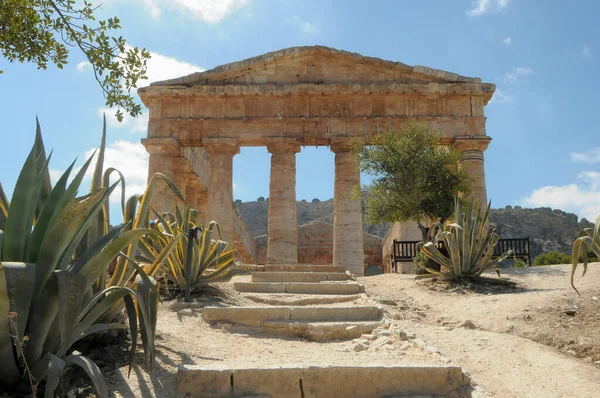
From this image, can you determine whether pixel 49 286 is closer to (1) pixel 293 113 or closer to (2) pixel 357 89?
(1) pixel 293 113

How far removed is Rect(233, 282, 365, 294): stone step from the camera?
8789mm

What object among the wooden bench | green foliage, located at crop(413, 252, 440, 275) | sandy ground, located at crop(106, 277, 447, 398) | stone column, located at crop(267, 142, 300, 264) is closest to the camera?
sandy ground, located at crop(106, 277, 447, 398)

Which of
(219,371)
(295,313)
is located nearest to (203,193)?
(295,313)

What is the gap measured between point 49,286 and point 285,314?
4.07 meters

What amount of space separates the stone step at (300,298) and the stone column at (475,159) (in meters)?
10.7

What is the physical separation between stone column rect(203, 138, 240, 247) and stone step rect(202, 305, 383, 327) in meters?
11.7

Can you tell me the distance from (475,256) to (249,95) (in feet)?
35.8

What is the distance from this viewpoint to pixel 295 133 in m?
18.7

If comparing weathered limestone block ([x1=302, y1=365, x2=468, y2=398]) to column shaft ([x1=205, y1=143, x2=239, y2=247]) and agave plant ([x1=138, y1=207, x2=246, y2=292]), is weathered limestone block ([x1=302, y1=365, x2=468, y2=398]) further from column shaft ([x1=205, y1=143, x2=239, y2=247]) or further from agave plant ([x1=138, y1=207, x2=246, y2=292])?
column shaft ([x1=205, y1=143, x2=239, y2=247])

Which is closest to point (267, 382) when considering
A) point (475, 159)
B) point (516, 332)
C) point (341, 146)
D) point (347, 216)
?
point (516, 332)

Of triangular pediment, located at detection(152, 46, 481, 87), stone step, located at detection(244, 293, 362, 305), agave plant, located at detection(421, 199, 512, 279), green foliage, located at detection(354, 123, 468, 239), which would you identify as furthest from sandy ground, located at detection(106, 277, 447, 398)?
triangular pediment, located at detection(152, 46, 481, 87)

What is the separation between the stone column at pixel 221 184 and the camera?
1828 cm

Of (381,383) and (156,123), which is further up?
(156,123)

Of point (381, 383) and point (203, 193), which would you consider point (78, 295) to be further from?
point (203, 193)
